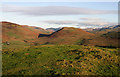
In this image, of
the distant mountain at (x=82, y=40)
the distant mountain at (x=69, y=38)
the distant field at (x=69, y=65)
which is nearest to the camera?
the distant field at (x=69, y=65)

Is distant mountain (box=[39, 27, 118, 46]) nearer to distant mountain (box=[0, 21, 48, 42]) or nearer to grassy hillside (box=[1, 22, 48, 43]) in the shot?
grassy hillside (box=[1, 22, 48, 43])

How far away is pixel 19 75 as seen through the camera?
1570cm

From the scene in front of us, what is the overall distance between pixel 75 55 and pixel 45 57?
6.33 metres

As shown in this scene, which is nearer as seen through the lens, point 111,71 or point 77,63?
point 111,71

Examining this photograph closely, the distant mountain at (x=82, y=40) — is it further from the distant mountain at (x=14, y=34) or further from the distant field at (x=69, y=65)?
the distant field at (x=69, y=65)

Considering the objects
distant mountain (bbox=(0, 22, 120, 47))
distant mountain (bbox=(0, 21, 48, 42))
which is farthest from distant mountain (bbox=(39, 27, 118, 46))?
distant mountain (bbox=(0, 21, 48, 42))

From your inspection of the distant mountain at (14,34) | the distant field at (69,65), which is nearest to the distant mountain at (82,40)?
the distant mountain at (14,34)

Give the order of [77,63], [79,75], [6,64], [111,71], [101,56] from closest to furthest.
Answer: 1. [79,75]
2. [111,71]
3. [77,63]
4. [6,64]
5. [101,56]

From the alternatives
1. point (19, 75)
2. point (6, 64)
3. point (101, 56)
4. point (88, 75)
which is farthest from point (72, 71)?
point (6, 64)

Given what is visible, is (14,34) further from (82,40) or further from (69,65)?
(69,65)

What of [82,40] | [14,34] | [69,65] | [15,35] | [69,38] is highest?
[14,34]

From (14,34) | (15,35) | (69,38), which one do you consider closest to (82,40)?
(69,38)

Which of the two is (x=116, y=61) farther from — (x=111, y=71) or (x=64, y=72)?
(x=64, y=72)

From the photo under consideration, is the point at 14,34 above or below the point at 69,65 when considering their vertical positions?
above
